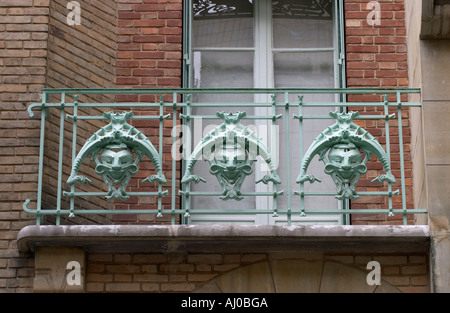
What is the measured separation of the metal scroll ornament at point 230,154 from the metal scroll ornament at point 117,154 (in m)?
0.39

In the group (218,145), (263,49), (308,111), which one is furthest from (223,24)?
(218,145)

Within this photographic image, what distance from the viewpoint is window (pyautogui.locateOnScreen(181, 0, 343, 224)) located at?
12547 millimetres

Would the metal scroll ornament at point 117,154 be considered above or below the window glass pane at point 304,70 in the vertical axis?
below

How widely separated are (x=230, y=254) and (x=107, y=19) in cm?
288

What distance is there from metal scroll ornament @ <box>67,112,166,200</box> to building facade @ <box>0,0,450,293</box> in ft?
0.05

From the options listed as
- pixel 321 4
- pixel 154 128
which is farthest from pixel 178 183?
pixel 321 4

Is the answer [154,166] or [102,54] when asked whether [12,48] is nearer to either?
[102,54]

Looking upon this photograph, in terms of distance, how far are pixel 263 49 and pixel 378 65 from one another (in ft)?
3.71

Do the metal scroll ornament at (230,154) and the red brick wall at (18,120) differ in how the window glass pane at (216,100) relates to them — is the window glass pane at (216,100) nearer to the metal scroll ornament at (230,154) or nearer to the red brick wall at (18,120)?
the metal scroll ornament at (230,154)

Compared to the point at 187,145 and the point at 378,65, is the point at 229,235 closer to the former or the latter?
the point at 187,145

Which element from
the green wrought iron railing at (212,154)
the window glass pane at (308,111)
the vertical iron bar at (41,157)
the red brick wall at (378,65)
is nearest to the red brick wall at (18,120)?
the green wrought iron railing at (212,154)

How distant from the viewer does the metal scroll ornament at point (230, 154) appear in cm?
1082

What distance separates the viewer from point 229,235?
10641mm
